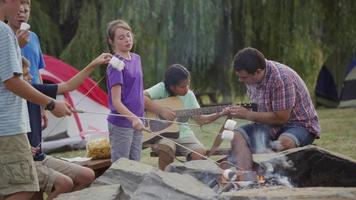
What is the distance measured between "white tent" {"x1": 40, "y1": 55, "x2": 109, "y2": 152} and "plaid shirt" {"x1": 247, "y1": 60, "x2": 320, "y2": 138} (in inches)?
157

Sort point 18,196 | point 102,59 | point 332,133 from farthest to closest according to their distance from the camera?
1. point 332,133
2. point 102,59
3. point 18,196

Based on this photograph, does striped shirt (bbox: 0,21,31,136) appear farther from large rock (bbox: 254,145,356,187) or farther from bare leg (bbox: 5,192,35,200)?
large rock (bbox: 254,145,356,187)

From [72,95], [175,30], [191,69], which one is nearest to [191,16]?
[175,30]

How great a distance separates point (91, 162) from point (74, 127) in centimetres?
413

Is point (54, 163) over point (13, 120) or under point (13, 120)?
under

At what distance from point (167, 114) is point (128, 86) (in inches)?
32.8

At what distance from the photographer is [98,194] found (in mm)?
3814

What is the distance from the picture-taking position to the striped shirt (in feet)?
11.4

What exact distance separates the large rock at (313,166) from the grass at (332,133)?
3.87 feet

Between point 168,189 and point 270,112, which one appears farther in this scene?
point 270,112

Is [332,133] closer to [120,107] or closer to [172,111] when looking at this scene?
[172,111]

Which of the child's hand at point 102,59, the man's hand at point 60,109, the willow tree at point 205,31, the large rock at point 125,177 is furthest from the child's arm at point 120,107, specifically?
the willow tree at point 205,31

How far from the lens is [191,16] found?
36.1 ft

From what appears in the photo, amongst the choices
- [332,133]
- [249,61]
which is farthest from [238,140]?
[332,133]
